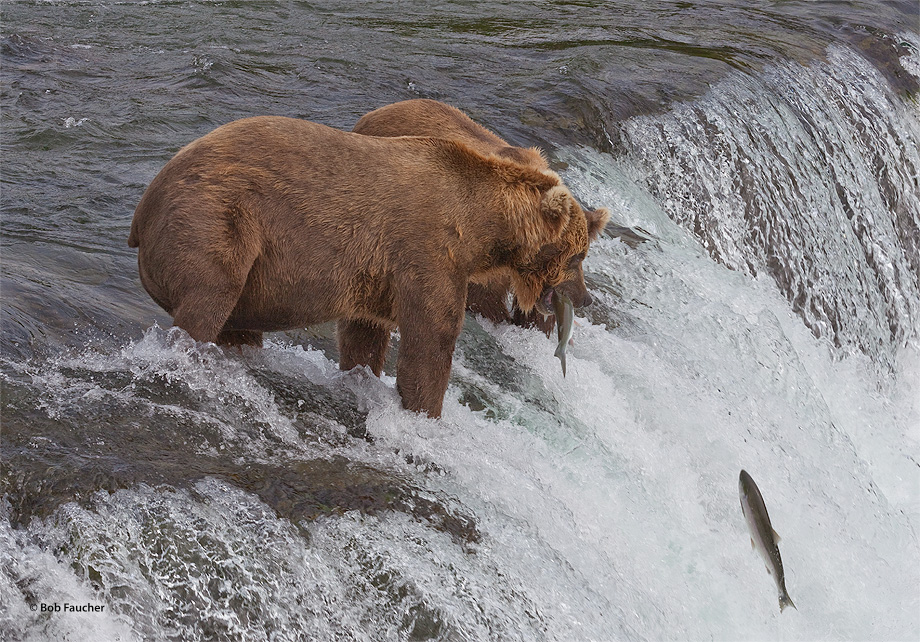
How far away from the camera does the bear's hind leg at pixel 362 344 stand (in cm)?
475

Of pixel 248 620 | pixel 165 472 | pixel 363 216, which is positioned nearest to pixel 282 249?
pixel 363 216

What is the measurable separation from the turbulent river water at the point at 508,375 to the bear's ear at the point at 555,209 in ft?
2.85

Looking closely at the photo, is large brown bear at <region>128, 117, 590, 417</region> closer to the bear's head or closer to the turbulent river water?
the bear's head

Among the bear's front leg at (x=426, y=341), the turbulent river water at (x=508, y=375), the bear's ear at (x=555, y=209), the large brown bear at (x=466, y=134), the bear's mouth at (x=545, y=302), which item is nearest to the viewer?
the turbulent river water at (x=508, y=375)

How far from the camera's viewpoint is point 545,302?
4691 millimetres

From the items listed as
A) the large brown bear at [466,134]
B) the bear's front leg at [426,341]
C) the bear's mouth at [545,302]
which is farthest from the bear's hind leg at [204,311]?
the large brown bear at [466,134]

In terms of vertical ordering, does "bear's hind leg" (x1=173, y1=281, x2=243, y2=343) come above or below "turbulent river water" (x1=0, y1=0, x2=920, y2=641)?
above

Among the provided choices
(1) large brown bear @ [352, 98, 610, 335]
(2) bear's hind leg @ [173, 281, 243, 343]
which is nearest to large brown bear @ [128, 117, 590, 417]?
(2) bear's hind leg @ [173, 281, 243, 343]

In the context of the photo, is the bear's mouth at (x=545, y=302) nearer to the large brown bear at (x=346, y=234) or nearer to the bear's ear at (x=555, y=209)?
the large brown bear at (x=346, y=234)

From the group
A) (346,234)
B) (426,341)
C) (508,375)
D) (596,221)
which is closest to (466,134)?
(596,221)

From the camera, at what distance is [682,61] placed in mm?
9500

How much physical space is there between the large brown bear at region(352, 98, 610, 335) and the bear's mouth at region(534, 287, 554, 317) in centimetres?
38

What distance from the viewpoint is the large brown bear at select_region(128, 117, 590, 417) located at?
3.84m

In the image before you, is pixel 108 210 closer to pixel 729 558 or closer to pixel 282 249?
pixel 282 249
